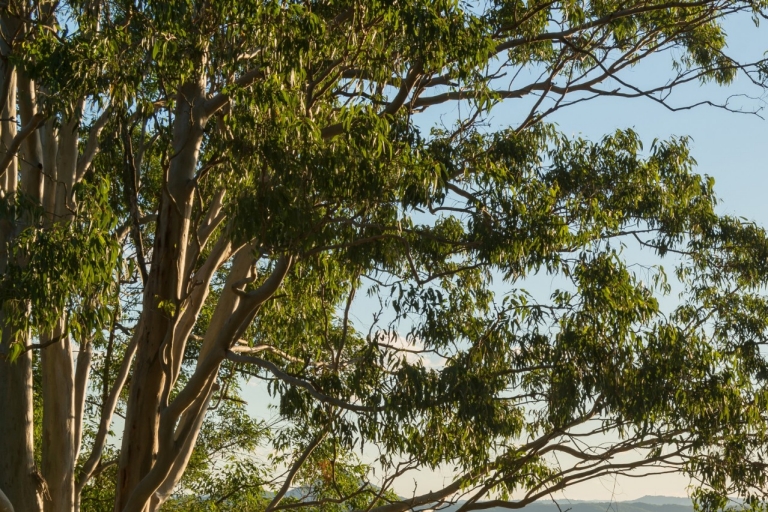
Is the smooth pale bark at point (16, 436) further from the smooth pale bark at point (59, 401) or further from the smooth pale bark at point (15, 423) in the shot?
the smooth pale bark at point (59, 401)

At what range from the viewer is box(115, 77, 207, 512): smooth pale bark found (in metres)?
6.30

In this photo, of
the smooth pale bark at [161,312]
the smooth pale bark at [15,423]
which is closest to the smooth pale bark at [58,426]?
the smooth pale bark at [15,423]

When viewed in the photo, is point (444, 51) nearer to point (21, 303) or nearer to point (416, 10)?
point (416, 10)

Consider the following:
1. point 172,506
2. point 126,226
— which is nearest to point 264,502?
point 172,506

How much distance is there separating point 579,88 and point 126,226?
3.89 meters

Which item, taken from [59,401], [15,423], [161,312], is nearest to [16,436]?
[15,423]

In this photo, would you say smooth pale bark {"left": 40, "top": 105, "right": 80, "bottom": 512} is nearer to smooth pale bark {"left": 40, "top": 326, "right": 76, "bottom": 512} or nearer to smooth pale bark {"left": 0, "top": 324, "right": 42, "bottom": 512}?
smooth pale bark {"left": 40, "top": 326, "right": 76, "bottom": 512}

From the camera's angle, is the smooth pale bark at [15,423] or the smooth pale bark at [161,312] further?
the smooth pale bark at [161,312]

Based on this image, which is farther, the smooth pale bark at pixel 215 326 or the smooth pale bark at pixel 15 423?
the smooth pale bark at pixel 215 326

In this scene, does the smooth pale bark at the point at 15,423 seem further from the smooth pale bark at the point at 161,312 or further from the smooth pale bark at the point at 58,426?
the smooth pale bark at the point at 161,312

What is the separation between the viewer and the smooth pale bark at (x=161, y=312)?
6301 mm

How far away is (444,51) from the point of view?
6.24 meters

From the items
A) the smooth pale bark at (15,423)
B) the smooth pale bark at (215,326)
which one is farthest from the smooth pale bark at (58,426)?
the smooth pale bark at (215,326)

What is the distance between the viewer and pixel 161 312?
20.9 ft
